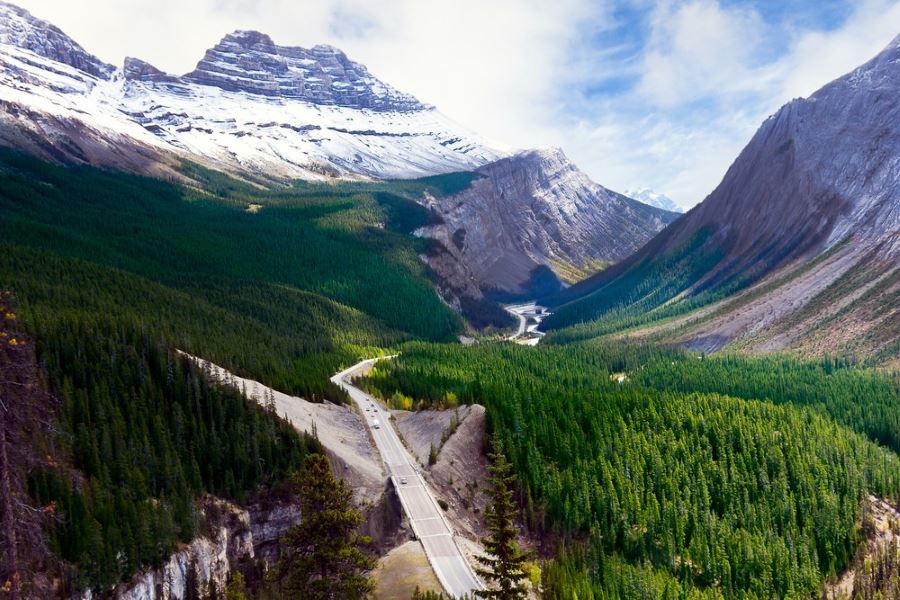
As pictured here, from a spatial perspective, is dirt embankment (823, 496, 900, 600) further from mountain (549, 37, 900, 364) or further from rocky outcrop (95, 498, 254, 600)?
rocky outcrop (95, 498, 254, 600)

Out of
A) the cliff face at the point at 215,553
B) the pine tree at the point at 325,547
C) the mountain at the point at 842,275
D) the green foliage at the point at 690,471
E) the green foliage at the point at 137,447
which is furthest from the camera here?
the mountain at the point at 842,275

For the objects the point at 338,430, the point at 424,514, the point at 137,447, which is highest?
the point at 338,430

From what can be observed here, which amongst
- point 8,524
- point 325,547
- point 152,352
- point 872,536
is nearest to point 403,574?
point 325,547

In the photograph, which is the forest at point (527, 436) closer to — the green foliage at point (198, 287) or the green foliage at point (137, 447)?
the green foliage at point (137, 447)

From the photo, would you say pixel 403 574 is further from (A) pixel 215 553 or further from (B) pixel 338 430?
(B) pixel 338 430

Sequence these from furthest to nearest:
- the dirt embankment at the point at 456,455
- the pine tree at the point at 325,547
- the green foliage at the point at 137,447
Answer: the dirt embankment at the point at 456,455 → the green foliage at the point at 137,447 → the pine tree at the point at 325,547

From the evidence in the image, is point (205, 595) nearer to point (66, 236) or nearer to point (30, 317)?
point (30, 317)

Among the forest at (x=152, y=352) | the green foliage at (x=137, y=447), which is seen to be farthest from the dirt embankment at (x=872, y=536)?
the forest at (x=152, y=352)
